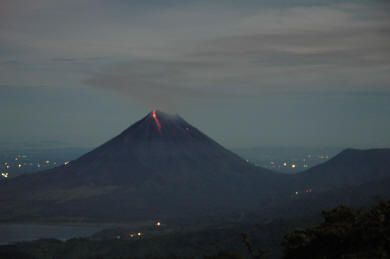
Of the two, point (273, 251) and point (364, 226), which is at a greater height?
point (364, 226)

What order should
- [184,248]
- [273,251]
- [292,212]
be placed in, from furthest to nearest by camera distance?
[292,212] < [184,248] < [273,251]

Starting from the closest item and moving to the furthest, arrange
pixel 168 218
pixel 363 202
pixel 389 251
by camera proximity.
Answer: pixel 389 251 < pixel 363 202 < pixel 168 218

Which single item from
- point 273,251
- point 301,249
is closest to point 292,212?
point 273,251

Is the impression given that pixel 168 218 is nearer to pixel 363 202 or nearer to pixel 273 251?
pixel 363 202

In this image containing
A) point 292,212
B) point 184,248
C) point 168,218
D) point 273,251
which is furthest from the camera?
point 168,218

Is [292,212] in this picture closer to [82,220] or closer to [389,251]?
[82,220]

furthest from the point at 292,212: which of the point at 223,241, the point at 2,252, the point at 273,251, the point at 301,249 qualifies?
the point at 301,249

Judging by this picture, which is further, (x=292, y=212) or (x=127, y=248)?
(x=292, y=212)

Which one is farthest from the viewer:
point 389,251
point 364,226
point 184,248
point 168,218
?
point 168,218

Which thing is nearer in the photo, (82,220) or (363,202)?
(363,202)
